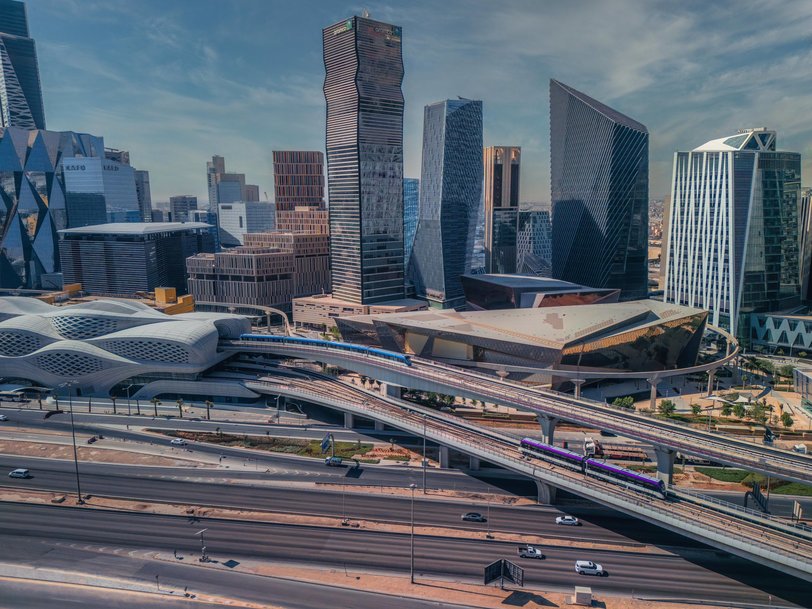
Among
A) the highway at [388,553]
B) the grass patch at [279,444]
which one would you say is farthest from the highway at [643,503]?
the grass patch at [279,444]

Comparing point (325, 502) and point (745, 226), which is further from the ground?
point (745, 226)

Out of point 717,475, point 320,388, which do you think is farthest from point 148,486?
point 717,475

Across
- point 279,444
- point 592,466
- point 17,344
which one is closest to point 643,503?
point 592,466

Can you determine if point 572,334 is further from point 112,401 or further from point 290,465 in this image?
point 112,401

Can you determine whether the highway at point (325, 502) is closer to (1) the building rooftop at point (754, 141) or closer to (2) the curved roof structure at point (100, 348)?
(2) the curved roof structure at point (100, 348)

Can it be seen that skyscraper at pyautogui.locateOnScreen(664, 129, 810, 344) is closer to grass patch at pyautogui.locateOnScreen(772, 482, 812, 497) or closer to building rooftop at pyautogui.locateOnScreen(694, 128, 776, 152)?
building rooftop at pyautogui.locateOnScreen(694, 128, 776, 152)

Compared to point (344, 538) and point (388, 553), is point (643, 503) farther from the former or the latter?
point (344, 538)

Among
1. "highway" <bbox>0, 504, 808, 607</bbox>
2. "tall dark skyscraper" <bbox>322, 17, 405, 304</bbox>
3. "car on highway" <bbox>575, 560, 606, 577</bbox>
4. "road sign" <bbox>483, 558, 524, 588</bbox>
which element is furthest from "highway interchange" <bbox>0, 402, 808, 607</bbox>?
"tall dark skyscraper" <bbox>322, 17, 405, 304</bbox>
